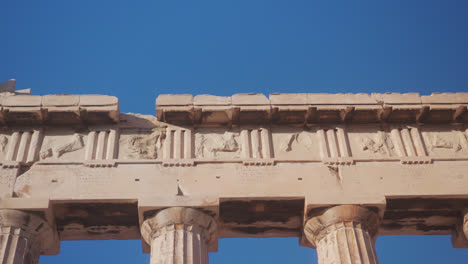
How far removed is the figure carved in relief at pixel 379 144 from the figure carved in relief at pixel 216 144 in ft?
10.7

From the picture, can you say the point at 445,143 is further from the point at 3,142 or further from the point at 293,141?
the point at 3,142

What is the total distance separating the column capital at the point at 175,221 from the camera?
1531 centimetres

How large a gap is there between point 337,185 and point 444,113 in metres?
3.84

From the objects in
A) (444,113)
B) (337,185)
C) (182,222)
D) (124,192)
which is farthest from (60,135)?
(444,113)

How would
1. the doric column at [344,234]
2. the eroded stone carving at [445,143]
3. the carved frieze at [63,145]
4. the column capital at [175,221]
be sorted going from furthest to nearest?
1. the eroded stone carving at [445,143]
2. the carved frieze at [63,145]
3. the column capital at [175,221]
4. the doric column at [344,234]

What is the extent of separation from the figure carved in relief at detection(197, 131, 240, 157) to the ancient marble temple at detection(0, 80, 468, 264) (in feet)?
0.09

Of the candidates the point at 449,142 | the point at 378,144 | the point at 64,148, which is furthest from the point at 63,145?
the point at 449,142

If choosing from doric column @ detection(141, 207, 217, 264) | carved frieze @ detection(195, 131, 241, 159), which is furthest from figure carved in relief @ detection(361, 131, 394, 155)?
doric column @ detection(141, 207, 217, 264)

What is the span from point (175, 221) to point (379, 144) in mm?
5625

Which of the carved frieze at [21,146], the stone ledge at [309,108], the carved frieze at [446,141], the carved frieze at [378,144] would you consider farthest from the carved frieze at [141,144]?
the carved frieze at [446,141]

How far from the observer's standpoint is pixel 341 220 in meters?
15.5

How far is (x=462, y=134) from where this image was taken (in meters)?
17.6

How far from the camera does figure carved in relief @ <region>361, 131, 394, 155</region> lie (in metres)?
17.1

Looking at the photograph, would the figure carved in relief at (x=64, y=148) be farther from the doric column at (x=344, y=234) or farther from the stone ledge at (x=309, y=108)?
the doric column at (x=344, y=234)
